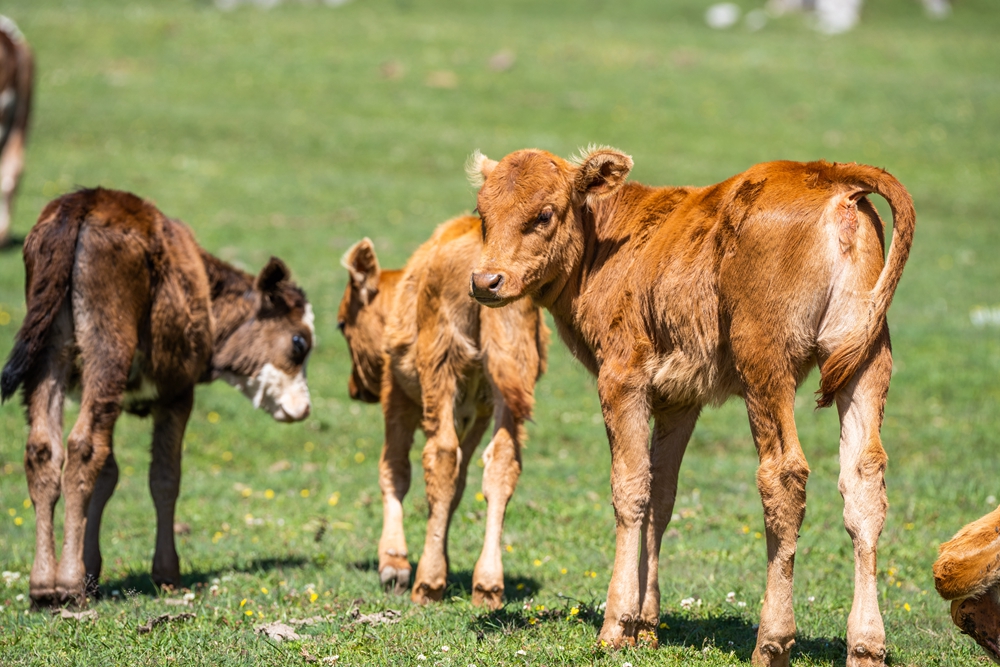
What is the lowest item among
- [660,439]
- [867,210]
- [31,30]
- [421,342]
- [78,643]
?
Result: [78,643]

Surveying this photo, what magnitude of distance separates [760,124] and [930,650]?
26.7 m

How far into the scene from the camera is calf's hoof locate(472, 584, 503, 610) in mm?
7410

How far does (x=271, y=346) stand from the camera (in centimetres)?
992

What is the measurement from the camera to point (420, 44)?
36719mm

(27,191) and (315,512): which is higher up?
(27,191)

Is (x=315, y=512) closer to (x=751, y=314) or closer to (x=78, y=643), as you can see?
(x=78, y=643)

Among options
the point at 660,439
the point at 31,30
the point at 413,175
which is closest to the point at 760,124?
the point at 413,175

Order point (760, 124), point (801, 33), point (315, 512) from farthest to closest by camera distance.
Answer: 1. point (801, 33)
2. point (760, 124)
3. point (315, 512)

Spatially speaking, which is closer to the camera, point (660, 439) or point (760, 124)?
point (660, 439)

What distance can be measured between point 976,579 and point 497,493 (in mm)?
3297

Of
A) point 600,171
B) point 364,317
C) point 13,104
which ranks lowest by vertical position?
point 364,317

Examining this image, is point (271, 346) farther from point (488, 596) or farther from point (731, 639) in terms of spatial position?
point (731, 639)

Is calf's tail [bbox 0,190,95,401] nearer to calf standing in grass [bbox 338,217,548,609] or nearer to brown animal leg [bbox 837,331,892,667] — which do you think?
calf standing in grass [bbox 338,217,548,609]

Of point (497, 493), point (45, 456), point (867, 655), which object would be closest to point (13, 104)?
point (45, 456)
